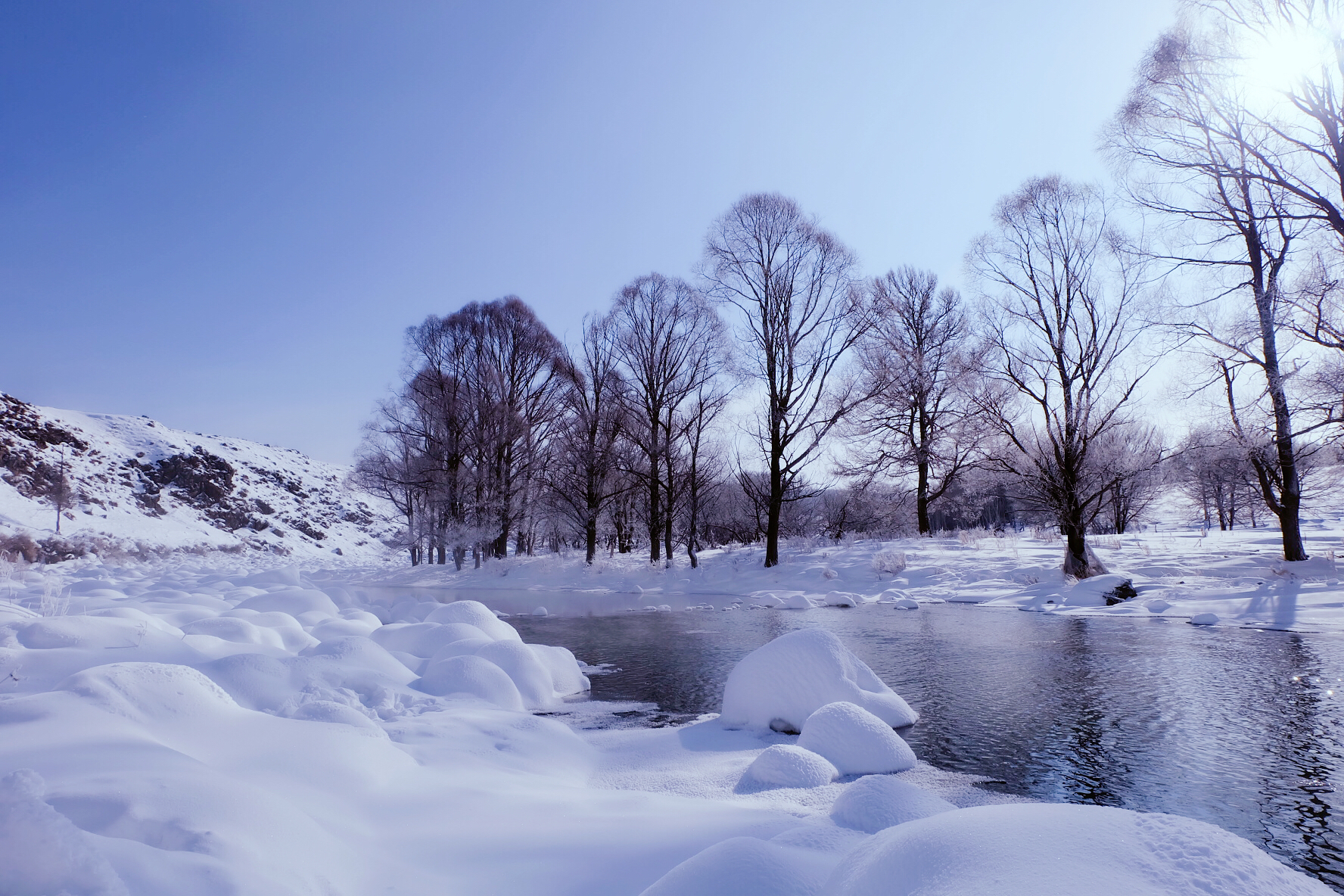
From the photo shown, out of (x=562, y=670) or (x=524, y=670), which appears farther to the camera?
(x=562, y=670)

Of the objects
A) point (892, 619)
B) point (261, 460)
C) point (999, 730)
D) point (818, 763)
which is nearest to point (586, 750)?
point (818, 763)

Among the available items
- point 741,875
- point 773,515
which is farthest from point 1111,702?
point 773,515

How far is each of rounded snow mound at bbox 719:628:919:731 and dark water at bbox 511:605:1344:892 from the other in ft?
1.16

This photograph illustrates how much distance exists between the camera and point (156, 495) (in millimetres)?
57438

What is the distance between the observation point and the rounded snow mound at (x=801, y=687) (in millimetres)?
5582

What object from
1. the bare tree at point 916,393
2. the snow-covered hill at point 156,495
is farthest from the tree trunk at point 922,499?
the snow-covered hill at point 156,495

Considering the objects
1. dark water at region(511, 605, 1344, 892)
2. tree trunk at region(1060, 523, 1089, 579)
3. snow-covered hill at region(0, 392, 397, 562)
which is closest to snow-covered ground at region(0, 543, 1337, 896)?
dark water at region(511, 605, 1344, 892)

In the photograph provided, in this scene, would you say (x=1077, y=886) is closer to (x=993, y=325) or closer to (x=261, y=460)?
(x=993, y=325)

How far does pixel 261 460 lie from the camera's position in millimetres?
81812

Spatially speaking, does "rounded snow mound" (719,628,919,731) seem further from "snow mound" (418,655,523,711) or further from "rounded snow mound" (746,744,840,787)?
"snow mound" (418,655,523,711)

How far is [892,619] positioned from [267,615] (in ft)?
31.0

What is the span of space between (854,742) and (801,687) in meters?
1.08

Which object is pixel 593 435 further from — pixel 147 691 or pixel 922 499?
pixel 147 691

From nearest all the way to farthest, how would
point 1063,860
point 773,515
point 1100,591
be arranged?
point 1063,860 → point 1100,591 → point 773,515
